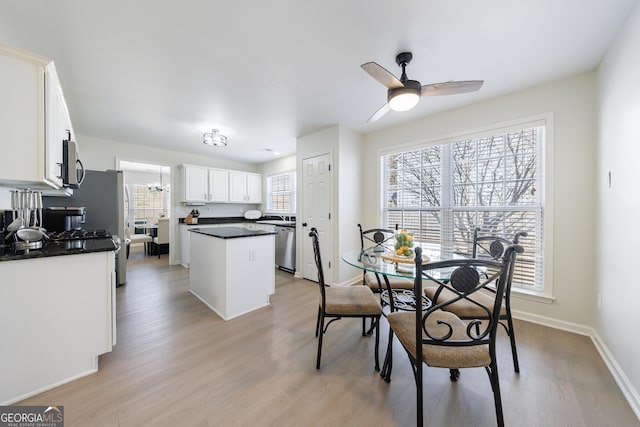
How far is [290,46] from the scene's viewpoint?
1833mm

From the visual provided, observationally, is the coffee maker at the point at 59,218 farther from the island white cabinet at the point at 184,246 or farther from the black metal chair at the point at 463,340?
the black metal chair at the point at 463,340

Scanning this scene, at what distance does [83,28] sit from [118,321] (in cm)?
262

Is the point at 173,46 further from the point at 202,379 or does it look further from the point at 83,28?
the point at 202,379

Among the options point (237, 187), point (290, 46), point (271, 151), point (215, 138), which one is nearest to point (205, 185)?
point (237, 187)

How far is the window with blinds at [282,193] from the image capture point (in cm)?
548

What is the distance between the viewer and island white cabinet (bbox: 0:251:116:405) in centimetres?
140

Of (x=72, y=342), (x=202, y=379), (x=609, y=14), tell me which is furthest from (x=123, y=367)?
(x=609, y=14)

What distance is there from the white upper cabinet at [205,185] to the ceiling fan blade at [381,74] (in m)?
4.52

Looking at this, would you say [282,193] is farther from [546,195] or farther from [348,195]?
[546,195]

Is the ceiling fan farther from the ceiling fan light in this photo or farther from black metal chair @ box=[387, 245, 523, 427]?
black metal chair @ box=[387, 245, 523, 427]

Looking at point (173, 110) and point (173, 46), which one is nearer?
point (173, 46)

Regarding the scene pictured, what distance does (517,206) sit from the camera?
2529mm

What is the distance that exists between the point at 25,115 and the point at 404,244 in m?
2.62

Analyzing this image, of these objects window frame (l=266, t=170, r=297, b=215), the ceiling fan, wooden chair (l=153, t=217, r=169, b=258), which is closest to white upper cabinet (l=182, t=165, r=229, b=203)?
window frame (l=266, t=170, r=297, b=215)
